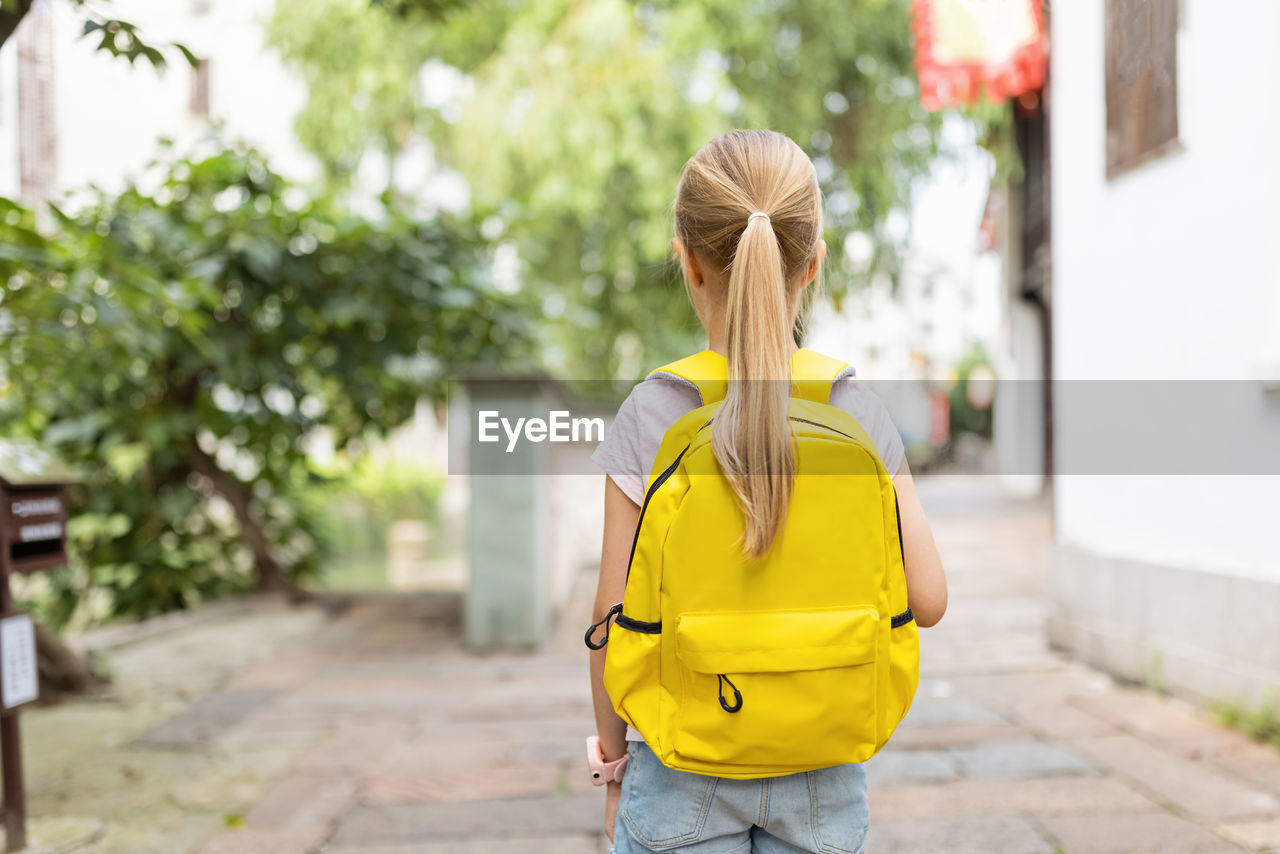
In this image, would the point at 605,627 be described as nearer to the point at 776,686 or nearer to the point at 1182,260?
the point at 776,686

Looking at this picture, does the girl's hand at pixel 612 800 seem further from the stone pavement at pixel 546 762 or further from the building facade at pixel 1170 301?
the building facade at pixel 1170 301

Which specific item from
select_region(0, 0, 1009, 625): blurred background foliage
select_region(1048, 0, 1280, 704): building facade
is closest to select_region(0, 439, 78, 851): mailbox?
select_region(0, 0, 1009, 625): blurred background foliage

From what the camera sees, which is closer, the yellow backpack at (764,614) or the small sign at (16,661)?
the yellow backpack at (764,614)

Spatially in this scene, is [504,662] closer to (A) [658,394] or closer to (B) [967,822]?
(B) [967,822]

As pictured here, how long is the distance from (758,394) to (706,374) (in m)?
0.14

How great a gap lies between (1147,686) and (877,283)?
27.0 ft

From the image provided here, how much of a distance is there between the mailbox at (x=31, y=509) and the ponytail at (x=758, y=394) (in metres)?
2.81

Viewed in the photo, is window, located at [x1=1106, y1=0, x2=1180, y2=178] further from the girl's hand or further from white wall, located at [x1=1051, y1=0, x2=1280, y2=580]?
the girl's hand

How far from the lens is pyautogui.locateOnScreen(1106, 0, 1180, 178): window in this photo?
4.55 metres

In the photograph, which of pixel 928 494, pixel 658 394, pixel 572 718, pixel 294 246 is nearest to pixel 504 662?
pixel 572 718

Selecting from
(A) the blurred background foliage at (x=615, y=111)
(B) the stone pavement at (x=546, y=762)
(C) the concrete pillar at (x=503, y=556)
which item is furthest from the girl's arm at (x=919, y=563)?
(A) the blurred background foliage at (x=615, y=111)

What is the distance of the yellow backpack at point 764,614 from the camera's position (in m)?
1.28

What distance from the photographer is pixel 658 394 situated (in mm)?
1442

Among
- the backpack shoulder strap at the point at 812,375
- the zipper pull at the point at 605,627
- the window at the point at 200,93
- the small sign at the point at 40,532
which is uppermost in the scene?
the window at the point at 200,93
